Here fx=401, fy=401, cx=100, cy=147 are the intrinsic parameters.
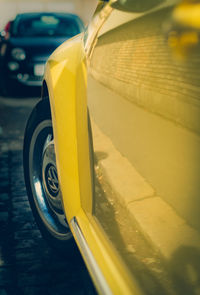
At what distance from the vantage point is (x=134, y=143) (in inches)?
48.3

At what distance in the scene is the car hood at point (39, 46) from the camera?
7227mm

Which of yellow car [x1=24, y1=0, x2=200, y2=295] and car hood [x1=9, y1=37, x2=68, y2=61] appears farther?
car hood [x1=9, y1=37, x2=68, y2=61]

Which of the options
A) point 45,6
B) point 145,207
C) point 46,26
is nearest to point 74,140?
point 145,207

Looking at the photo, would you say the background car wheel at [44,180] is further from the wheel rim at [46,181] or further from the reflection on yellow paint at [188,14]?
the reflection on yellow paint at [188,14]

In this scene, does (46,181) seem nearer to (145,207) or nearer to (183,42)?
(145,207)

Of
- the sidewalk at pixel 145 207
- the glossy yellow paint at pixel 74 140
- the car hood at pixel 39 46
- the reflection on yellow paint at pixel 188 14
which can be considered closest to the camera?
the reflection on yellow paint at pixel 188 14

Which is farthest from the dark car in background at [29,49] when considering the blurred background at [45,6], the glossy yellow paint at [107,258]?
the blurred background at [45,6]

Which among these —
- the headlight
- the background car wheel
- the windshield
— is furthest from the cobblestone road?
the windshield

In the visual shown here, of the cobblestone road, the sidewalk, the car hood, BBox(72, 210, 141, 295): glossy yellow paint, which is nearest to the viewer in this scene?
the sidewalk

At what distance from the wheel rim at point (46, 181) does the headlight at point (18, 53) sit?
535 centimetres

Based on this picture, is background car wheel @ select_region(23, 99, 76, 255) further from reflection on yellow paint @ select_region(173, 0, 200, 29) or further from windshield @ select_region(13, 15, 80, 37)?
windshield @ select_region(13, 15, 80, 37)

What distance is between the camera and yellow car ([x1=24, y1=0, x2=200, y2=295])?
3.20 feet

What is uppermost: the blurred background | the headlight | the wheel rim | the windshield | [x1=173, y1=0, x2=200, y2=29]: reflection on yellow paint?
the blurred background

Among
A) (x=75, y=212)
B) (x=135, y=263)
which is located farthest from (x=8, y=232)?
(x=135, y=263)
